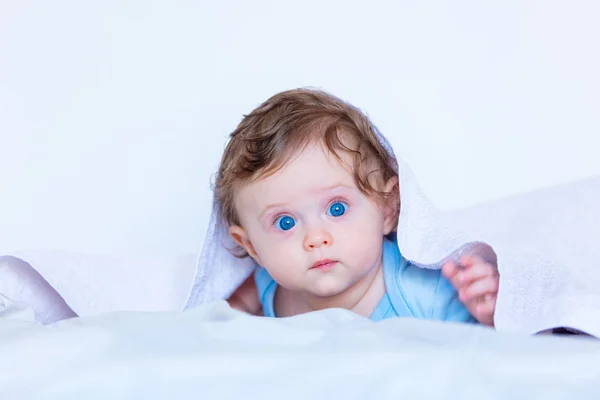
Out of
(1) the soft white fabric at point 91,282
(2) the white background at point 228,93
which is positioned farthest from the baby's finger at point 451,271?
(2) the white background at point 228,93

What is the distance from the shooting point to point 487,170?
87.2 inches

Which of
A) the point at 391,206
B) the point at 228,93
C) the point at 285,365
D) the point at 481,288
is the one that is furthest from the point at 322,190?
the point at 228,93

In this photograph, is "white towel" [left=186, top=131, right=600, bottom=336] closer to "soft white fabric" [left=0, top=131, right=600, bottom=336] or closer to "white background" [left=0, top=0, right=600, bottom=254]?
"soft white fabric" [left=0, top=131, right=600, bottom=336]

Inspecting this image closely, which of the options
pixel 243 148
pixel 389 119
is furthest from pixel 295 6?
pixel 243 148

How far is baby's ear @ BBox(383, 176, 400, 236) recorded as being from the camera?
1397 mm

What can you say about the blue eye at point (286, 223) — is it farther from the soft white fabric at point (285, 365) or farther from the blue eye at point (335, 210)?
the soft white fabric at point (285, 365)

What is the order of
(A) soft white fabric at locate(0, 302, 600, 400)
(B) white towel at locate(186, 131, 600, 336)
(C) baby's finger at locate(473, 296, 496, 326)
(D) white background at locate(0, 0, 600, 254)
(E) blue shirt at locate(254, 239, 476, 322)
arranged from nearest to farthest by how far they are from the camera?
(A) soft white fabric at locate(0, 302, 600, 400), (B) white towel at locate(186, 131, 600, 336), (C) baby's finger at locate(473, 296, 496, 326), (E) blue shirt at locate(254, 239, 476, 322), (D) white background at locate(0, 0, 600, 254)

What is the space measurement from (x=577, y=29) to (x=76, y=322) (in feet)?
5.32

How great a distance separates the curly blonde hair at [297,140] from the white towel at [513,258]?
48 mm

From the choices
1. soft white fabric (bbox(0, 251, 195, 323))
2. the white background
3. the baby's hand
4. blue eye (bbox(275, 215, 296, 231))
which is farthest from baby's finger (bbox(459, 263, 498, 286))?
the white background

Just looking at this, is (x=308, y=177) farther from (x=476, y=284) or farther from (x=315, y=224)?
(x=476, y=284)

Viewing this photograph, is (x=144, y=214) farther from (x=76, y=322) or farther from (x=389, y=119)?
(x=76, y=322)

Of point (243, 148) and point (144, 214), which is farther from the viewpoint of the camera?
point (144, 214)

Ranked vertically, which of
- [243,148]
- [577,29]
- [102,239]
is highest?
[577,29]
